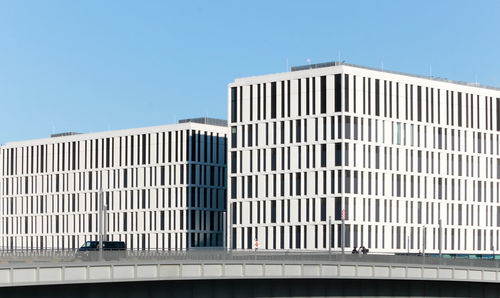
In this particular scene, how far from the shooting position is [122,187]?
479 ft

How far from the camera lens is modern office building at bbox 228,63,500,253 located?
363ft

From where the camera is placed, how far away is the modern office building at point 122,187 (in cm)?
13812

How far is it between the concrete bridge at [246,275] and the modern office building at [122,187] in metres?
64.6

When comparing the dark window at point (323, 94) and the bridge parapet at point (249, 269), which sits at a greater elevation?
the dark window at point (323, 94)

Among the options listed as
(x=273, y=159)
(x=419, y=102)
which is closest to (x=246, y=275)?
(x=273, y=159)

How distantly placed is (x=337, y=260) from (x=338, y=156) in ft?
138

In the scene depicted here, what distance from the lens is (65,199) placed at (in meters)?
154

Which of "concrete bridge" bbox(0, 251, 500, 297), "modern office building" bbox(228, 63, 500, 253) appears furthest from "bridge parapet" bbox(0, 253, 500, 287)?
"modern office building" bbox(228, 63, 500, 253)

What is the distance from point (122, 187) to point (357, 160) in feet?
148

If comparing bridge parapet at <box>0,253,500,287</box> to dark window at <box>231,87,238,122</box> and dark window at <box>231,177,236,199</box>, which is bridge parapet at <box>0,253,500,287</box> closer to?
dark window at <box>231,177,236,199</box>

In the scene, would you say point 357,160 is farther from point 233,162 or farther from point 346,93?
point 233,162

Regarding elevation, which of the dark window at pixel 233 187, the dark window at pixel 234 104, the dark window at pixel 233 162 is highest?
the dark window at pixel 234 104

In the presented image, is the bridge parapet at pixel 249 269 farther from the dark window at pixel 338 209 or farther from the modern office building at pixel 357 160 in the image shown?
the dark window at pixel 338 209

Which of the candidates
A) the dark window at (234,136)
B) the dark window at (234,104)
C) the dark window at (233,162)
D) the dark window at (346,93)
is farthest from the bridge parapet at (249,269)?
the dark window at (234,104)
